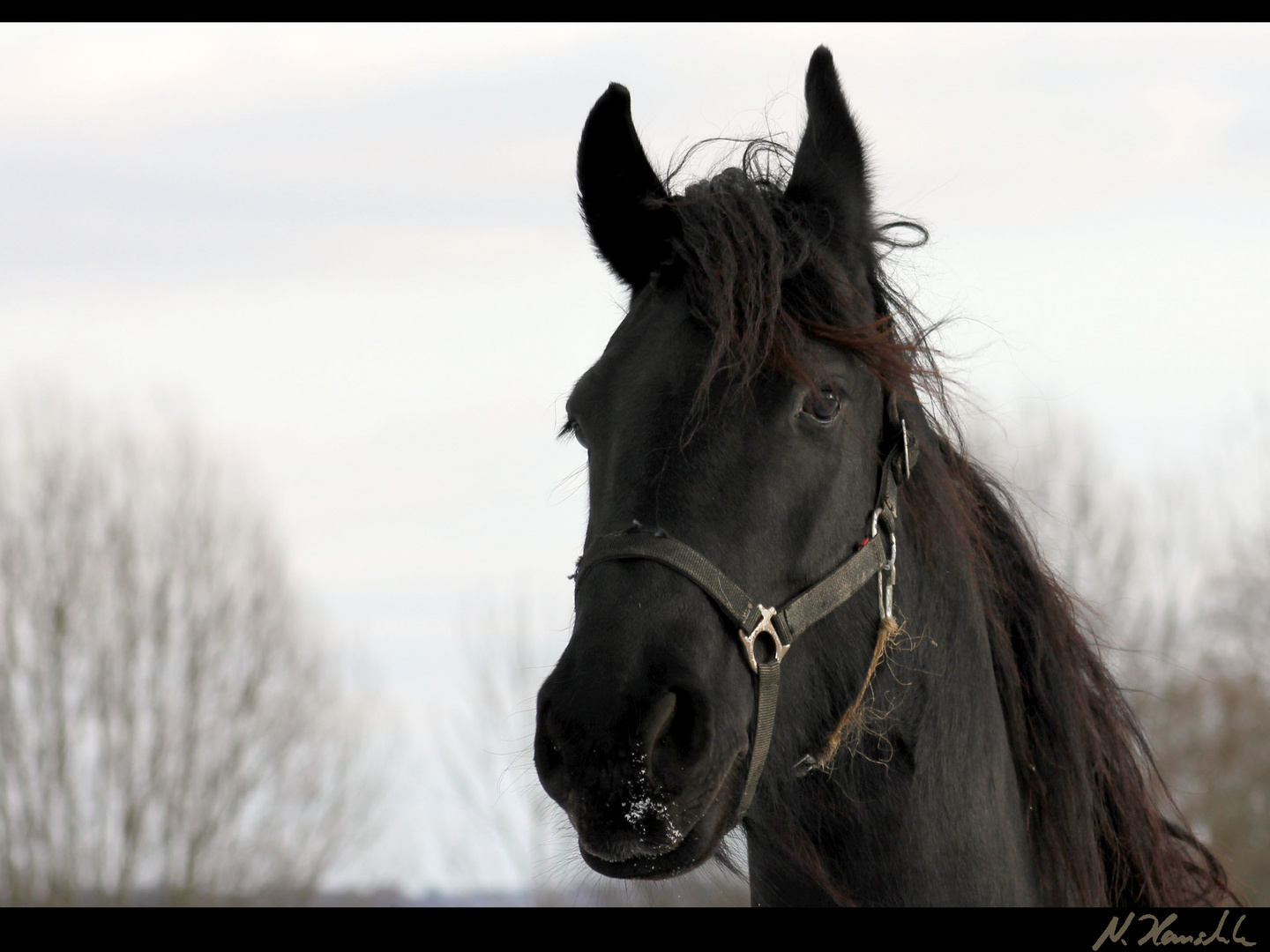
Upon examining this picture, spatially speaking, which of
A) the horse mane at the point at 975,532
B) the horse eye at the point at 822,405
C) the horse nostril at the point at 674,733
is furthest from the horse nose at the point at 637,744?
the horse eye at the point at 822,405

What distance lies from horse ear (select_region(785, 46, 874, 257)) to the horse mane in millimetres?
48

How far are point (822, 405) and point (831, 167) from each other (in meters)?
0.72

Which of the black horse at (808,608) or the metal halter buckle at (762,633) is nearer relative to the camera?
the black horse at (808,608)

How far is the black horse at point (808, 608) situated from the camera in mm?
2398

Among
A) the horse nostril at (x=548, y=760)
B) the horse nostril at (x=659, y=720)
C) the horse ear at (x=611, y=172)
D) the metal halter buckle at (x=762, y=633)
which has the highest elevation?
the horse ear at (x=611, y=172)

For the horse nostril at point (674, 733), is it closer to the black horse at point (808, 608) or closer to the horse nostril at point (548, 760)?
the black horse at point (808, 608)

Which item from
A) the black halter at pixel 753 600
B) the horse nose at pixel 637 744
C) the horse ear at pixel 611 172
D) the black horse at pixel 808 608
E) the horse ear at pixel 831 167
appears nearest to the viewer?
the horse nose at pixel 637 744

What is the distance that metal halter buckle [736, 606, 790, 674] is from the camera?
2.57 metres

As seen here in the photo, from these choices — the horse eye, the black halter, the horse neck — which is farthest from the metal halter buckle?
the horse eye

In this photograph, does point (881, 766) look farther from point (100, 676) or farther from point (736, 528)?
point (100, 676)

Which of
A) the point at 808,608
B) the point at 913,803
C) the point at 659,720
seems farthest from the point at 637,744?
the point at 913,803

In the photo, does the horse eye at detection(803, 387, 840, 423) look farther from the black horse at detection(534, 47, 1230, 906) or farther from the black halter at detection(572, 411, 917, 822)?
the black halter at detection(572, 411, 917, 822)

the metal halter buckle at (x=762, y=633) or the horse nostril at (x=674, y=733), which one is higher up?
the metal halter buckle at (x=762, y=633)
